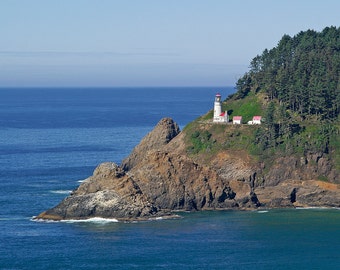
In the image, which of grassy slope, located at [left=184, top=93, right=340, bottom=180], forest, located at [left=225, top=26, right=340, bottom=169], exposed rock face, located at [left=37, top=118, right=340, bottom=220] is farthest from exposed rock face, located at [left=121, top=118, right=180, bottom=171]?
exposed rock face, located at [left=37, top=118, right=340, bottom=220]

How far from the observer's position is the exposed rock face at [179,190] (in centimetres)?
13212

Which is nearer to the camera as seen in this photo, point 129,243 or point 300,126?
point 129,243

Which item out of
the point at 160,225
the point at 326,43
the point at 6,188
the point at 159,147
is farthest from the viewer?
the point at 326,43

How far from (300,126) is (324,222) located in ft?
99.1


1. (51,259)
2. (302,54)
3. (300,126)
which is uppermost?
(302,54)

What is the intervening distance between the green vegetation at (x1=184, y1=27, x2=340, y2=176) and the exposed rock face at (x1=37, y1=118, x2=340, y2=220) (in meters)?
5.19

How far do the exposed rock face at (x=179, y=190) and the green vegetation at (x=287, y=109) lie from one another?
519cm

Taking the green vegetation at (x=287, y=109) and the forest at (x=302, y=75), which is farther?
the forest at (x=302, y=75)

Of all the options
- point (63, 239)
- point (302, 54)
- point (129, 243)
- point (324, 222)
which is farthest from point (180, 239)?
point (302, 54)

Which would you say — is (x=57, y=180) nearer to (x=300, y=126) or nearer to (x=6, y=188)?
(x=6, y=188)

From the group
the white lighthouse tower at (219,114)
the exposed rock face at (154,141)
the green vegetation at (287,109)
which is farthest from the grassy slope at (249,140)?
the exposed rock face at (154,141)

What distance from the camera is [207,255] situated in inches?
4476

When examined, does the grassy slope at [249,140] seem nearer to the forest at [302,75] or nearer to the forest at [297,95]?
the forest at [297,95]

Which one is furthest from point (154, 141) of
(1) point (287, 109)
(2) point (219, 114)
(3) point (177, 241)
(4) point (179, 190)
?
(3) point (177, 241)
